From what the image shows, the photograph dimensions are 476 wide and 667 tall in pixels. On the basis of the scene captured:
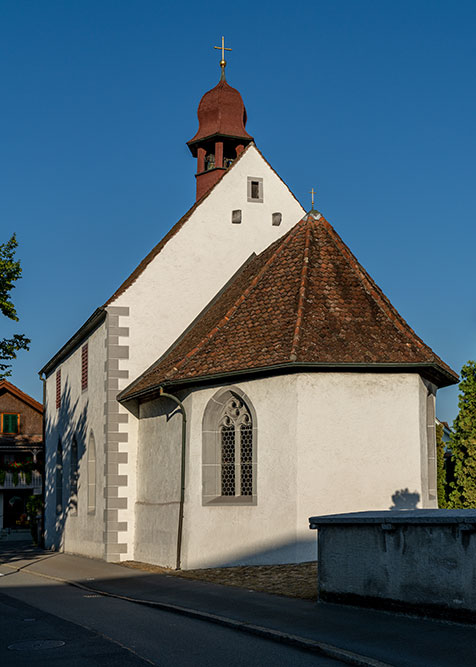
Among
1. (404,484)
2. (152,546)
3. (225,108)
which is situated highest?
(225,108)

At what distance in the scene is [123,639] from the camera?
32.0 ft

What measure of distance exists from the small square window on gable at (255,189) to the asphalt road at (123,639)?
47.3 ft

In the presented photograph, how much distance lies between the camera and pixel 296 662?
27.9ft

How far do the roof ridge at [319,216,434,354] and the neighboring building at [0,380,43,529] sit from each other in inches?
1220

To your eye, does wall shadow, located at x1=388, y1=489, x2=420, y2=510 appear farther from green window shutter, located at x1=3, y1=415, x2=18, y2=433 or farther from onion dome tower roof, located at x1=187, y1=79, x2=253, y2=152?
green window shutter, located at x1=3, y1=415, x2=18, y2=433

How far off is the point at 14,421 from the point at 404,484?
4105 centimetres

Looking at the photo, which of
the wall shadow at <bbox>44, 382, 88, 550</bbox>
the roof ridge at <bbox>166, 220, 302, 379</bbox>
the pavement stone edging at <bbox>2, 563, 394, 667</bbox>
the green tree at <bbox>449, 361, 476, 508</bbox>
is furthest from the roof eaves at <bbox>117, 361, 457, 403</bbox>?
the green tree at <bbox>449, 361, 476, 508</bbox>

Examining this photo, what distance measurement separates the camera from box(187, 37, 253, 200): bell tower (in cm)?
2827

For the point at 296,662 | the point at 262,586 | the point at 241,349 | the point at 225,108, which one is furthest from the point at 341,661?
the point at 225,108

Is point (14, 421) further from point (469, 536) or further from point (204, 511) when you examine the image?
point (469, 536)

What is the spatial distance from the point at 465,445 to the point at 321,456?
13.3m

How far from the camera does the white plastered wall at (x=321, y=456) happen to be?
17078 mm

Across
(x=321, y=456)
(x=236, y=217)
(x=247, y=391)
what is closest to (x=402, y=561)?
(x=321, y=456)

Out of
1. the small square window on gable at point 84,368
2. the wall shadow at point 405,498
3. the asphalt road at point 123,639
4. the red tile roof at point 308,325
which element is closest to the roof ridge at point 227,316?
the red tile roof at point 308,325
